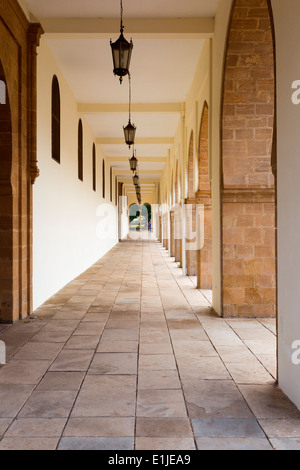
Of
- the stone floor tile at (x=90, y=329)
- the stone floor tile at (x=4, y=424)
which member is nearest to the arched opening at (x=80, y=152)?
the stone floor tile at (x=90, y=329)

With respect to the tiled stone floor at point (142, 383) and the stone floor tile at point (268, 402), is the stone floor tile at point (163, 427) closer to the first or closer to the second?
the tiled stone floor at point (142, 383)

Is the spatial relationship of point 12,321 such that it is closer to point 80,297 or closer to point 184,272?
point 80,297

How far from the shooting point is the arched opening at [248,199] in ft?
20.9

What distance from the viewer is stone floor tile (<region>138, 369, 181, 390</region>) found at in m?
3.72

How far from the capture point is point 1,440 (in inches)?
A: 109

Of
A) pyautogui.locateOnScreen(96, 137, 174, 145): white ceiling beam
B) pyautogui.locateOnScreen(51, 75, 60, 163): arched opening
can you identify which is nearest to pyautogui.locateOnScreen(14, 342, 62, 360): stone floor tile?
pyautogui.locateOnScreen(51, 75, 60, 163): arched opening

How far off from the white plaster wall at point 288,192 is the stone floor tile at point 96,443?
137cm

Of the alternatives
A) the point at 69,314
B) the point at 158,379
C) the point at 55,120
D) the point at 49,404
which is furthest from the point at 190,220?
the point at 49,404

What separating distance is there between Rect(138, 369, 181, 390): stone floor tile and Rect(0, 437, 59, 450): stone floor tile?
1098mm

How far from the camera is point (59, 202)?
29.5 ft

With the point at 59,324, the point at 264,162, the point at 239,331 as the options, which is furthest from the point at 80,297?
the point at 264,162

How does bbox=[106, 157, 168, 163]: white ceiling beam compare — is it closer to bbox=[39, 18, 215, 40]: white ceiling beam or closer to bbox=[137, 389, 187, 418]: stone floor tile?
bbox=[39, 18, 215, 40]: white ceiling beam

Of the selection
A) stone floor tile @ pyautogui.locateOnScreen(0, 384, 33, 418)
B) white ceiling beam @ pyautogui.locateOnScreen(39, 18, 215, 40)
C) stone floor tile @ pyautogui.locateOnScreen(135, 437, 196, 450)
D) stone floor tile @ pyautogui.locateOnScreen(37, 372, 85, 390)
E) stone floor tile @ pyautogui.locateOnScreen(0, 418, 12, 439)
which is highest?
white ceiling beam @ pyautogui.locateOnScreen(39, 18, 215, 40)
